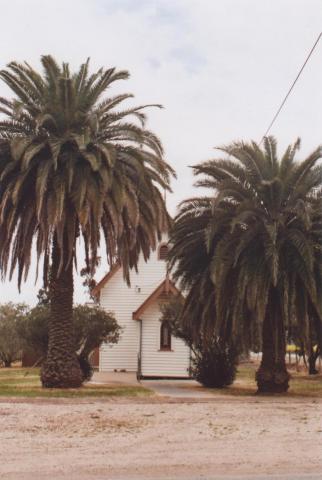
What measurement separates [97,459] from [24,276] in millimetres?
12273

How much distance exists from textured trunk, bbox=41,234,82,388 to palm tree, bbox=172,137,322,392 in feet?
12.6

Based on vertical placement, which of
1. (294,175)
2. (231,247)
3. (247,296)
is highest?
(294,175)

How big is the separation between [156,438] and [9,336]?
32.9 metres

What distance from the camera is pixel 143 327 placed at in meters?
33.0

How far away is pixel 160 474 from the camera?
8.73 m

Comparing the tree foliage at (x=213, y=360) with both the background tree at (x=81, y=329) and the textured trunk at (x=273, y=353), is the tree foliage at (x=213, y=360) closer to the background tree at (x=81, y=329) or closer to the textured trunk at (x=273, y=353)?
the textured trunk at (x=273, y=353)

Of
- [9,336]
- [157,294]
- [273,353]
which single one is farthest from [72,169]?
[9,336]

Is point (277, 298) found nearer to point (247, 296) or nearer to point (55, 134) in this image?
point (247, 296)

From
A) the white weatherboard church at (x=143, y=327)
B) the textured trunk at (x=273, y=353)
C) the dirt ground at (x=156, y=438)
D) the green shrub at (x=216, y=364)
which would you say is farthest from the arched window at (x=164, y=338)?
the dirt ground at (x=156, y=438)

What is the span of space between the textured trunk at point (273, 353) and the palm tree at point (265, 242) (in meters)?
0.03

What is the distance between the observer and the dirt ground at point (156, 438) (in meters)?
9.08

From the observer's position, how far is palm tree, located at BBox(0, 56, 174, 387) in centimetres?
1983

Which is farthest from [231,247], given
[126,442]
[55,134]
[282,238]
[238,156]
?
[126,442]

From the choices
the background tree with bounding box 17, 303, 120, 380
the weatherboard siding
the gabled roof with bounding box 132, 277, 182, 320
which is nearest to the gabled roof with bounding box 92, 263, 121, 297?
the gabled roof with bounding box 132, 277, 182, 320
